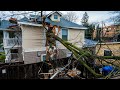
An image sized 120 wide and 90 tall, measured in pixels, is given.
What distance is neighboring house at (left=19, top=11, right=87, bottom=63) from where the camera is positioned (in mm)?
1966

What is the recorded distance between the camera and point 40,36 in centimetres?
201

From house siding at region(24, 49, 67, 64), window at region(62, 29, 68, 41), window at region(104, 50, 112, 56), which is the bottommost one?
house siding at region(24, 49, 67, 64)

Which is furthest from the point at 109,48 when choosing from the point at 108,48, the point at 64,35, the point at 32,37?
the point at 32,37

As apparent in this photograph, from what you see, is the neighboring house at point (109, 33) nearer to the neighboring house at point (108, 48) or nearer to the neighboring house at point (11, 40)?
the neighboring house at point (108, 48)

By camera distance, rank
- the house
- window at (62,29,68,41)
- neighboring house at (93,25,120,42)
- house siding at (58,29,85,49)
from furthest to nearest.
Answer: window at (62,29,68,41) → house siding at (58,29,85,49) → the house → neighboring house at (93,25,120,42)

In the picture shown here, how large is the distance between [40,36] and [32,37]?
0.13 meters

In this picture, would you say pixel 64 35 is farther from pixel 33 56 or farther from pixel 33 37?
pixel 33 56

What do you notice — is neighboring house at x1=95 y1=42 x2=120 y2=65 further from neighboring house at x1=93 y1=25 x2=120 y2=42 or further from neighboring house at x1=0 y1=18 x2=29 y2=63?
neighboring house at x1=0 y1=18 x2=29 y2=63

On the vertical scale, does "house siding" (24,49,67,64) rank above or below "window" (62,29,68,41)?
below

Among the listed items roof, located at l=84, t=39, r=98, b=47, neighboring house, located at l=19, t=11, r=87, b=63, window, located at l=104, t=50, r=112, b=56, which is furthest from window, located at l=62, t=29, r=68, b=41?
window, located at l=104, t=50, r=112, b=56
